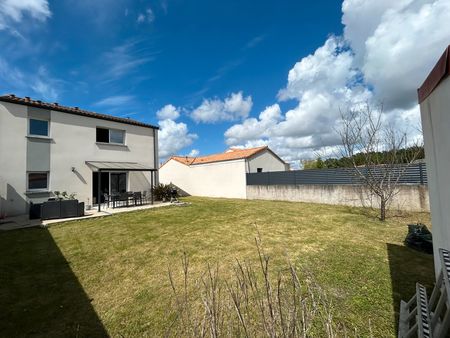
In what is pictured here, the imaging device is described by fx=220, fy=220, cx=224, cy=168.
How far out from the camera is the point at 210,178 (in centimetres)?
3241

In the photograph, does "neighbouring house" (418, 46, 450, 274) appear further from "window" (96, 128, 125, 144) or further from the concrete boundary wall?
"window" (96, 128, 125, 144)

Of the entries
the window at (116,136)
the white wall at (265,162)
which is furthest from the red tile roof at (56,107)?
the white wall at (265,162)

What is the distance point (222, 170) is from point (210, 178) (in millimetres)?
2604

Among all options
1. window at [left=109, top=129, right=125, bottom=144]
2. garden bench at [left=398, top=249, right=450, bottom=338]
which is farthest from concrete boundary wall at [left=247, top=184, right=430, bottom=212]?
window at [left=109, top=129, right=125, bottom=144]

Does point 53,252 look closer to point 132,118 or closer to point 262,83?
point 132,118

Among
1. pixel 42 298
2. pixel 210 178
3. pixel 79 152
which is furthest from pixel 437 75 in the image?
pixel 210 178

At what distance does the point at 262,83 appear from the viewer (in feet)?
86.0

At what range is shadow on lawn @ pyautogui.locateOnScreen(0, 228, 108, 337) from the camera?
4.60 meters

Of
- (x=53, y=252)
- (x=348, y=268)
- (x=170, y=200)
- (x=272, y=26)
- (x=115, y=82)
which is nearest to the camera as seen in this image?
(x=348, y=268)

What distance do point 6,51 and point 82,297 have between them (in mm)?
17645

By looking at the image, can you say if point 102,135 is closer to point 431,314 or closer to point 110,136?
point 110,136

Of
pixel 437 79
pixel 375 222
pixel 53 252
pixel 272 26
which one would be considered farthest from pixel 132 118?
pixel 437 79

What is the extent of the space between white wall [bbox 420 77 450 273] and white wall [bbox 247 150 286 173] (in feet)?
77.8

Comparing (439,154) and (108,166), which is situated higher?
(108,166)
